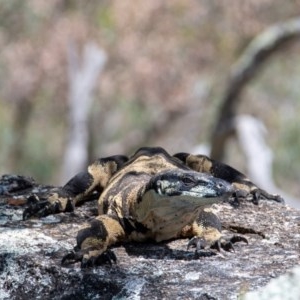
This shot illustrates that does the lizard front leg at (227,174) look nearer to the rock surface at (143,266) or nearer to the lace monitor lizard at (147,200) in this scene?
the lace monitor lizard at (147,200)

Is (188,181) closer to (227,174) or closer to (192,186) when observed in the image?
(192,186)

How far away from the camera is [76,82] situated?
2127 cm

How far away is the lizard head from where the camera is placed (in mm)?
3902

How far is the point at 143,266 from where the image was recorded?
4039mm

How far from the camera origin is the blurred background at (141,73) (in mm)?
20188

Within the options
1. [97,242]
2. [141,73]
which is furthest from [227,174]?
[141,73]

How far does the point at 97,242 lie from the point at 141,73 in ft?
57.7

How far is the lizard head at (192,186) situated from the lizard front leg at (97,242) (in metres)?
0.38

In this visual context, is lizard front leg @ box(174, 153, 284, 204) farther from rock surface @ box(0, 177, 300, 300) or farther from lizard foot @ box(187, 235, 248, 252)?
lizard foot @ box(187, 235, 248, 252)

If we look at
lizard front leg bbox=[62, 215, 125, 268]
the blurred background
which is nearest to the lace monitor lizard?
lizard front leg bbox=[62, 215, 125, 268]

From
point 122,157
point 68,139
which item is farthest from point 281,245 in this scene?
point 68,139

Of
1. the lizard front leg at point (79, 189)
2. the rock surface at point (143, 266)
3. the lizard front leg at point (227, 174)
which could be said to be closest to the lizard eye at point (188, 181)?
the rock surface at point (143, 266)

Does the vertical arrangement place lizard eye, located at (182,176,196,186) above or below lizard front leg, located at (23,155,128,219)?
below

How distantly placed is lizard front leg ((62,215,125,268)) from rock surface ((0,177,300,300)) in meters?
0.05
